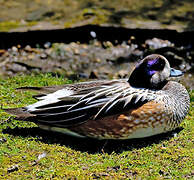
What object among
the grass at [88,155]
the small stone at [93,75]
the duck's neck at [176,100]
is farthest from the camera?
the small stone at [93,75]

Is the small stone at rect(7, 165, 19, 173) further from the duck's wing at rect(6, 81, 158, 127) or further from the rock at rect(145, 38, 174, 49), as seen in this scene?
the rock at rect(145, 38, 174, 49)

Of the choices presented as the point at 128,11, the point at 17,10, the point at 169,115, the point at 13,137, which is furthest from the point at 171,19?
the point at 13,137

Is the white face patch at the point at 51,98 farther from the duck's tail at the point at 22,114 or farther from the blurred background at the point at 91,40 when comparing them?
the blurred background at the point at 91,40

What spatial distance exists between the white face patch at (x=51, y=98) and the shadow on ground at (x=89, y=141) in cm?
38

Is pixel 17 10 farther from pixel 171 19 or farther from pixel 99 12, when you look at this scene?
pixel 171 19

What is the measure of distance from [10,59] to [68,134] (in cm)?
342

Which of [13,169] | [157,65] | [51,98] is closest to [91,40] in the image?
[157,65]

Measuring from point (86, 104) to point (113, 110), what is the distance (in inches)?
12.8

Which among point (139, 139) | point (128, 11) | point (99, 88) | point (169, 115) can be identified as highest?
point (128, 11)

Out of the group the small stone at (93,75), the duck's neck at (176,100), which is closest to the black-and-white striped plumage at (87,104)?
the duck's neck at (176,100)

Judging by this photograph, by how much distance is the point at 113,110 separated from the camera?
4773 mm

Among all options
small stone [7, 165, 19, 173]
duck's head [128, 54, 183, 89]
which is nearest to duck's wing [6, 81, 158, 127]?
duck's head [128, 54, 183, 89]

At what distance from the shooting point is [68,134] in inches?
198

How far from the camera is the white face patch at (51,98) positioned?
4957mm
